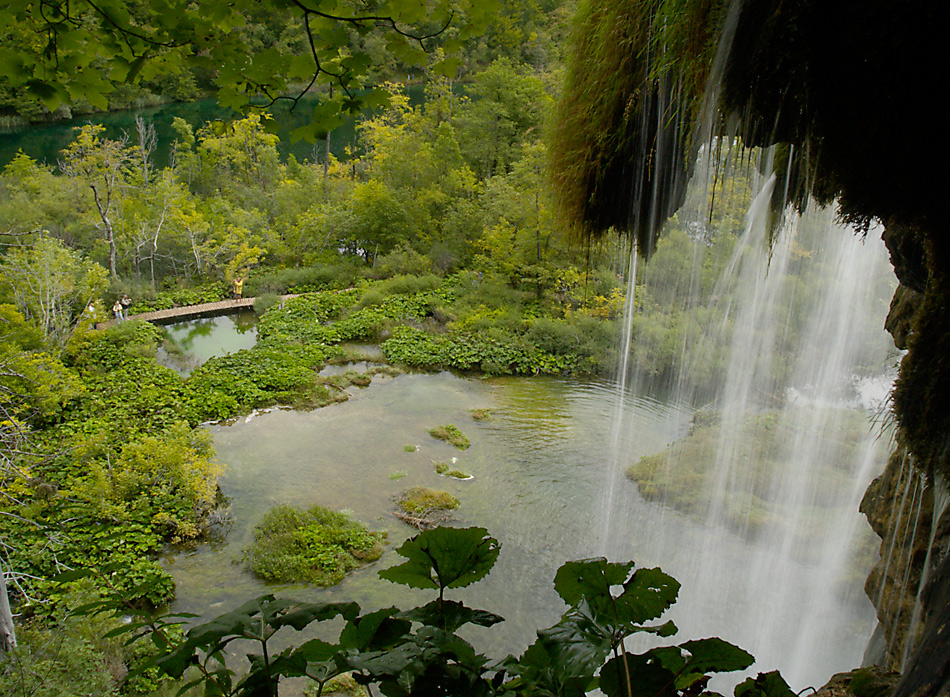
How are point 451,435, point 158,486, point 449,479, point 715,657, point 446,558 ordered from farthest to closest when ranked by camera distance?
point 451,435 < point 449,479 < point 158,486 < point 446,558 < point 715,657

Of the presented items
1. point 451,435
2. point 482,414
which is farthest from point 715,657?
point 482,414

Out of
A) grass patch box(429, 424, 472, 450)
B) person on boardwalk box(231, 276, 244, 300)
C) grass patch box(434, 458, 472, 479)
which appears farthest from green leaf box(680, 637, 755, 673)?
person on boardwalk box(231, 276, 244, 300)

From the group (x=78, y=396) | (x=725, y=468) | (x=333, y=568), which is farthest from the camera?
(x=78, y=396)

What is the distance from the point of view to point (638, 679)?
87cm

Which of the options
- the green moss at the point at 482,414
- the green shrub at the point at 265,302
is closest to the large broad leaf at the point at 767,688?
the green moss at the point at 482,414

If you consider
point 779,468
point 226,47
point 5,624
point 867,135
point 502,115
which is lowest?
point 5,624

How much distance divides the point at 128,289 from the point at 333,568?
12.6 meters

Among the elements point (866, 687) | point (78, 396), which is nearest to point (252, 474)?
point (78, 396)

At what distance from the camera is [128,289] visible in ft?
53.1

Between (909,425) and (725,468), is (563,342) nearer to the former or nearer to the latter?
(725,468)

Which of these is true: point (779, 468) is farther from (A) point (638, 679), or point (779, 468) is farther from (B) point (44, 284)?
(B) point (44, 284)

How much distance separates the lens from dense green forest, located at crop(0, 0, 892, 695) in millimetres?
6551

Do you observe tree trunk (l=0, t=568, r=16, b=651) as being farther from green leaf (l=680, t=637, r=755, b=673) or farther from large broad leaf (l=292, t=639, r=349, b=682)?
green leaf (l=680, t=637, r=755, b=673)

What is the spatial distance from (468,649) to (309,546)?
731 centimetres
